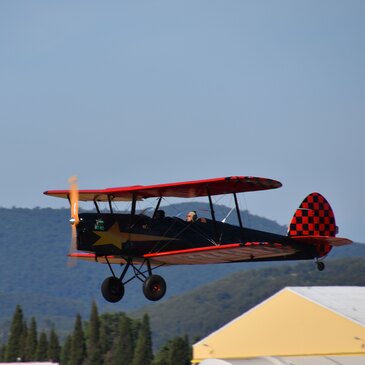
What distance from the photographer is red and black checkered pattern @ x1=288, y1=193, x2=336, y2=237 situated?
26.8 metres

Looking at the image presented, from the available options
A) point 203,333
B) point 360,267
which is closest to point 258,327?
point 360,267

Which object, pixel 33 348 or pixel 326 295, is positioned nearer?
pixel 326 295

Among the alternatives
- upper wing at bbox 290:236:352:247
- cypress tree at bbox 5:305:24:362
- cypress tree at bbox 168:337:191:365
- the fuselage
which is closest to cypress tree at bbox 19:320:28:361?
cypress tree at bbox 5:305:24:362

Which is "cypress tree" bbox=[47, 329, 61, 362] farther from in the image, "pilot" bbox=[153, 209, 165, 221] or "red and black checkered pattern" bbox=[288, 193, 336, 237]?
"pilot" bbox=[153, 209, 165, 221]

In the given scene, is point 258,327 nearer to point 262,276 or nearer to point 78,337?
point 78,337

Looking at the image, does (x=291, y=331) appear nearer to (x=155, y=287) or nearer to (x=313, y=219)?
(x=313, y=219)

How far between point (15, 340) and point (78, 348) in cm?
394

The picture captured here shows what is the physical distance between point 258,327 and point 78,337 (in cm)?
3981

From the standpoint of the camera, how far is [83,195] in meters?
24.3

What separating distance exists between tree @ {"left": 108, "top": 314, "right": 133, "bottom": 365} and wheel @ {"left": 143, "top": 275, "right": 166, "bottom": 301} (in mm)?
43768

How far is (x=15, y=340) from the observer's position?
65.7m

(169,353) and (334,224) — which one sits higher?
(334,224)

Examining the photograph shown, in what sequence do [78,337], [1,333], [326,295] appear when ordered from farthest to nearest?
[1,333], [78,337], [326,295]

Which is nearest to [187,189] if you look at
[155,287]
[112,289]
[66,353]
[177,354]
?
[155,287]
